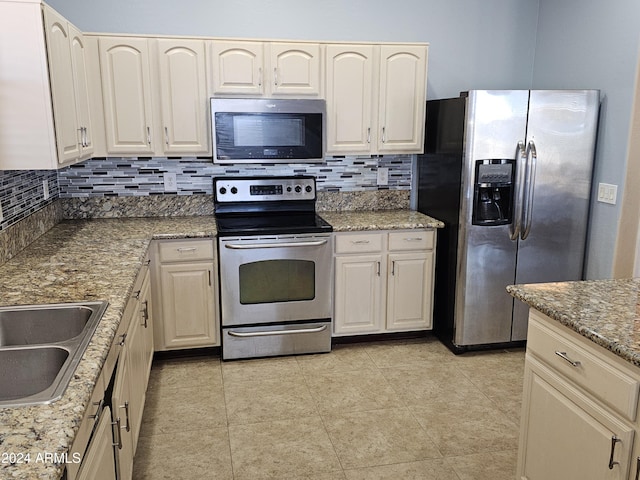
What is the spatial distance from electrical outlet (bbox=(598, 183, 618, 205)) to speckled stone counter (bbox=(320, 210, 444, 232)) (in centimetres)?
98

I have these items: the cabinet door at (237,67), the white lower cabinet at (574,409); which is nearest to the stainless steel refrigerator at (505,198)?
the cabinet door at (237,67)

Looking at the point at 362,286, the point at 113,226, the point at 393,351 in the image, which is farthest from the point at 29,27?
the point at 393,351

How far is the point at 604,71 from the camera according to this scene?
3.42m

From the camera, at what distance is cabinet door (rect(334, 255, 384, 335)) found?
359cm

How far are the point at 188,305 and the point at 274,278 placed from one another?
55cm

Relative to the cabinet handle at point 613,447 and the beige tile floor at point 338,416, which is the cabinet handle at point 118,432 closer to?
the beige tile floor at point 338,416

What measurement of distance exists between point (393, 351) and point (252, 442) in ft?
4.38

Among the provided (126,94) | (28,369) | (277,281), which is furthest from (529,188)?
(28,369)

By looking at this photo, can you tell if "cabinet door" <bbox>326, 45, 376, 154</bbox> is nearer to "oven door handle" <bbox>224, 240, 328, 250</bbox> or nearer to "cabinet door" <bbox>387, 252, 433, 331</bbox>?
"oven door handle" <bbox>224, 240, 328, 250</bbox>

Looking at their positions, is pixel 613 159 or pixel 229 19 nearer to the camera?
pixel 613 159

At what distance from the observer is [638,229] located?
3.17 meters

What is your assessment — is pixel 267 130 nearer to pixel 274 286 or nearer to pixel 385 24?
pixel 274 286

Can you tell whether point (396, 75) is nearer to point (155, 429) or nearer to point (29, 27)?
point (29, 27)

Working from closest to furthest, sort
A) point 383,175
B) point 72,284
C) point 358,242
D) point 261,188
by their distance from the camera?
1. point 72,284
2. point 358,242
3. point 261,188
4. point 383,175
